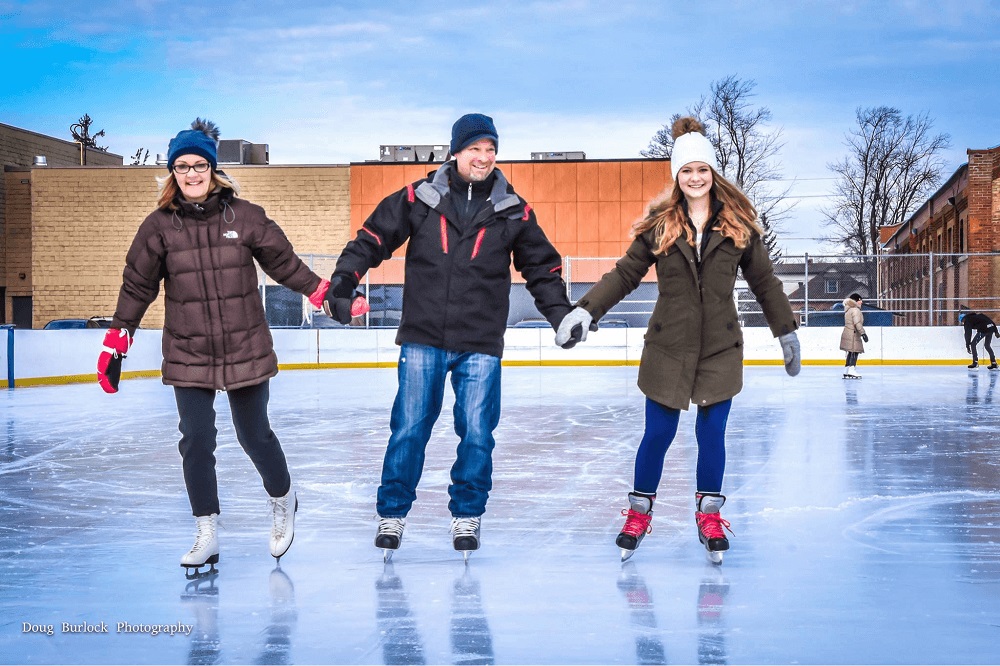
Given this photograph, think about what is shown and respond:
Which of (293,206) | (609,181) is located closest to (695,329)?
(609,181)

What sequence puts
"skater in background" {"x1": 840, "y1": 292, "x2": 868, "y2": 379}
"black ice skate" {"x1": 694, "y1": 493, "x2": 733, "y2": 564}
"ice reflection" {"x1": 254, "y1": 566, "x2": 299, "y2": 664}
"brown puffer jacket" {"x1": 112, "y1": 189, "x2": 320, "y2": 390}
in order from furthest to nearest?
"skater in background" {"x1": 840, "y1": 292, "x2": 868, "y2": 379}, "black ice skate" {"x1": 694, "y1": 493, "x2": 733, "y2": 564}, "brown puffer jacket" {"x1": 112, "y1": 189, "x2": 320, "y2": 390}, "ice reflection" {"x1": 254, "y1": 566, "x2": 299, "y2": 664}

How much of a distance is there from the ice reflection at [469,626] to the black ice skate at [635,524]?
558mm

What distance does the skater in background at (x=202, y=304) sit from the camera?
3.22 metres

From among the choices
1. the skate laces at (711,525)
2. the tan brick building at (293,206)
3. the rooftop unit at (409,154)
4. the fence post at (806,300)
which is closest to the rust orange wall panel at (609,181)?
the tan brick building at (293,206)

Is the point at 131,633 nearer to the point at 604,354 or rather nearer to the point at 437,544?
the point at 437,544

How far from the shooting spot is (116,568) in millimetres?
3396

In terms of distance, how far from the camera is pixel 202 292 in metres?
3.22

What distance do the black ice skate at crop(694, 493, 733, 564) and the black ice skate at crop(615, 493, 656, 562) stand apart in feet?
0.57

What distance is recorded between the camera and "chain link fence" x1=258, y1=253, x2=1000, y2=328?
1820cm

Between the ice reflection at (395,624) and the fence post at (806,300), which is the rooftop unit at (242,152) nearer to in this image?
the fence post at (806,300)

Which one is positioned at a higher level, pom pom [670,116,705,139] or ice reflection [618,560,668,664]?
pom pom [670,116,705,139]

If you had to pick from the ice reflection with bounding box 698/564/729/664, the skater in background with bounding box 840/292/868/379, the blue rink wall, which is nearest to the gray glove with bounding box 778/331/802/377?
the ice reflection with bounding box 698/564/729/664

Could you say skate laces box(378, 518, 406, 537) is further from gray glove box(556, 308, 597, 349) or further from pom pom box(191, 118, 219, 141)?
pom pom box(191, 118, 219, 141)

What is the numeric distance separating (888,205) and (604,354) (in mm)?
25668
